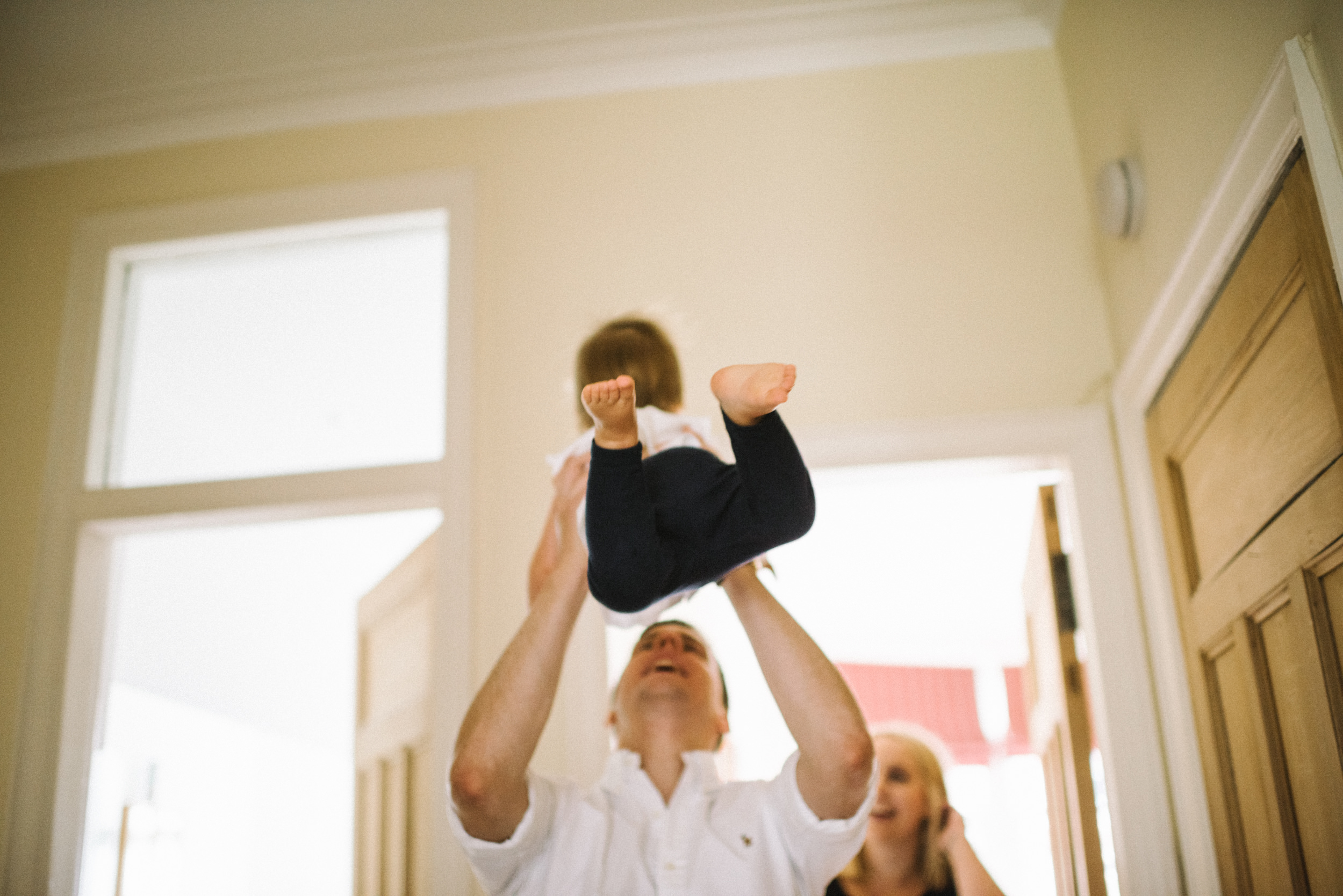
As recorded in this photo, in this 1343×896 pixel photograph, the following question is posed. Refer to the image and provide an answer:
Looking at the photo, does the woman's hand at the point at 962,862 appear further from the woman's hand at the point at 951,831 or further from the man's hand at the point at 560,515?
the man's hand at the point at 560,515

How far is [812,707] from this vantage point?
5.74ft

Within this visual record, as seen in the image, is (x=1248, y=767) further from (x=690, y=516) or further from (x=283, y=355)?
(x=283, y=355)

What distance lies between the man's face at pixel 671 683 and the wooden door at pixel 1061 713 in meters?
0.89

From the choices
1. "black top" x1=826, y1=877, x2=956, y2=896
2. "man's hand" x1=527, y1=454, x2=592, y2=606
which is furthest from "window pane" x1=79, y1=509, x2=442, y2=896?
"black top" x1=826, y1=877, x2=956, y2=896

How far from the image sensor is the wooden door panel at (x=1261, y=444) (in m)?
1.70

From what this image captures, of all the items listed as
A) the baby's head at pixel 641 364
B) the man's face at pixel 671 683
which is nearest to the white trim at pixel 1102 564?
the man's face at pixel 671 683

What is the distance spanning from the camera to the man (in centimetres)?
175

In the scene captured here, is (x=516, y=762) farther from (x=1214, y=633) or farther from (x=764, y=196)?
(x=764, y=196)

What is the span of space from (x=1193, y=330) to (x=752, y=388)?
130cm

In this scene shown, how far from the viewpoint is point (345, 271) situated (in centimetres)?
333

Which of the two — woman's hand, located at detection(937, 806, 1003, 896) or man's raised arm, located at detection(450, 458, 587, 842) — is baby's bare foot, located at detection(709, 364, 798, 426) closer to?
man's raised arm, located at detection(450, 458, 587, 842)

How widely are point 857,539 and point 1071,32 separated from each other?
3.40m

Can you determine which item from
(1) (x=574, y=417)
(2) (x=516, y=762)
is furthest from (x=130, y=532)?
(2) (x=516, y=762)

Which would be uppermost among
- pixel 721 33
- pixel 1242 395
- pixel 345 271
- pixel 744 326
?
pixel 721 33
